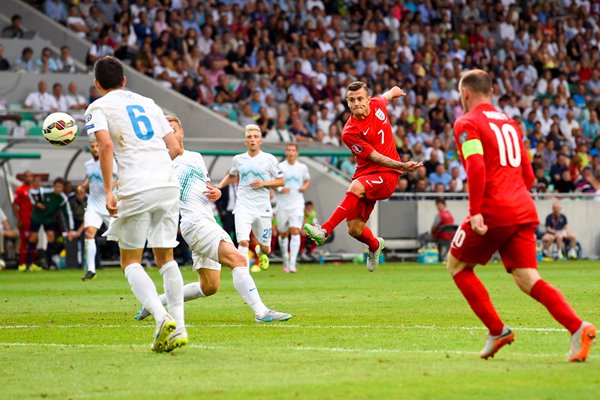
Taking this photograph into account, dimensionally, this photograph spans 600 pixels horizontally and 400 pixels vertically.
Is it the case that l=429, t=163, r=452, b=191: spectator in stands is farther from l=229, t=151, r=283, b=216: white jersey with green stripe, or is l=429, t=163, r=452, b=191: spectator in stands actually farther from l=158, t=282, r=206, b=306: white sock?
l=158, t=282, r=206, b=306: white sock

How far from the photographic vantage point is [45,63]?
105 feet

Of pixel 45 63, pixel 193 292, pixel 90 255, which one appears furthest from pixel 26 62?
pixel 193 292

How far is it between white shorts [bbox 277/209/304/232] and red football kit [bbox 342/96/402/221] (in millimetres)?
10202

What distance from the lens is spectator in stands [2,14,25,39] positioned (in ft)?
109

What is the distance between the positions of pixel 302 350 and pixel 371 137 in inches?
252

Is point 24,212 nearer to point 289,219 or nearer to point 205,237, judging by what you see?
point 289,219

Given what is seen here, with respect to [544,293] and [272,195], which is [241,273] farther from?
[272,195]

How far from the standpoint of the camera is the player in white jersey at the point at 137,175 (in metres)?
10.0

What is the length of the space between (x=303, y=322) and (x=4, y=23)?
23450mm

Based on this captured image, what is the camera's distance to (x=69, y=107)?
1208 inches

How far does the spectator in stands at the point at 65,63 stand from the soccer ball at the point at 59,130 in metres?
18.2

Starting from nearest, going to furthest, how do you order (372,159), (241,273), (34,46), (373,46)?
(241,273), (372,159), (34,46), (373,46)

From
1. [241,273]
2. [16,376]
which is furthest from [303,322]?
[16,376]

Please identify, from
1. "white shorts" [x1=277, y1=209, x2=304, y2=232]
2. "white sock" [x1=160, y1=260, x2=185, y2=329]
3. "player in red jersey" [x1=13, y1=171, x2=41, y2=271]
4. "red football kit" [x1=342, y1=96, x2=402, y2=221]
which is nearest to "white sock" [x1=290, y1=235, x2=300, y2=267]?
"white shorts" [x1=277, y1=209, x2=304, y2=232]
